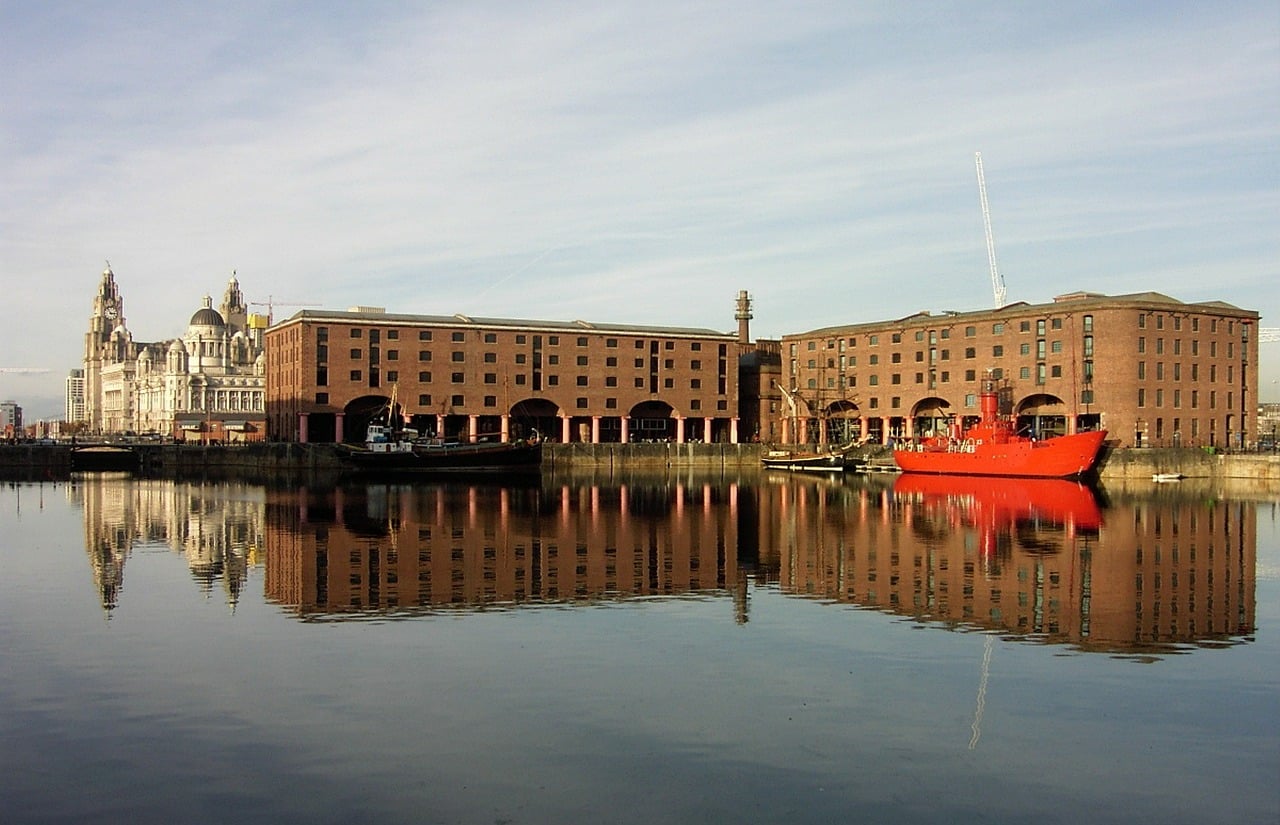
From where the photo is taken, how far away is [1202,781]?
13.7 m

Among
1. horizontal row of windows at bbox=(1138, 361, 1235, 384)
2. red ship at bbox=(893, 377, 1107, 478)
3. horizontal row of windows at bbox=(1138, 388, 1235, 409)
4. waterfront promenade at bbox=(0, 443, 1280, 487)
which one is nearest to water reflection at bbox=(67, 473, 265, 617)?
waterfront promenade at bbox=(0, 443, 1280, 487)

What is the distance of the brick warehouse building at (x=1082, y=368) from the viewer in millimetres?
100812

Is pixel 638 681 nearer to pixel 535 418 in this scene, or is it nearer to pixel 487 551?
pixel 487 551

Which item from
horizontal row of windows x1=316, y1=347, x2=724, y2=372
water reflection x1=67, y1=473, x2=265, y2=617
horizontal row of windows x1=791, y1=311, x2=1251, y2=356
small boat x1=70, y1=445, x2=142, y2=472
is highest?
horizontal row of windows x1=791, y1=311, x2=1251, y2=356

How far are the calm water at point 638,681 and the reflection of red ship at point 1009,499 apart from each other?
10.1m

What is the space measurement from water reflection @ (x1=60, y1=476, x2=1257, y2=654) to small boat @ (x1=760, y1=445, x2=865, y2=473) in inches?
1756

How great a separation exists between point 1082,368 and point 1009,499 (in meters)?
41.5

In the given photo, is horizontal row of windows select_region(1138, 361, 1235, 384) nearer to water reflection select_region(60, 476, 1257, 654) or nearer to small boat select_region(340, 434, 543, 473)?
water reflection select_region(60, 476, 1257, 654)

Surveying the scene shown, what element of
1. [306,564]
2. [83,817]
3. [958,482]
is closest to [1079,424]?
[958,482]

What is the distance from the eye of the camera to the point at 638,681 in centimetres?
1845

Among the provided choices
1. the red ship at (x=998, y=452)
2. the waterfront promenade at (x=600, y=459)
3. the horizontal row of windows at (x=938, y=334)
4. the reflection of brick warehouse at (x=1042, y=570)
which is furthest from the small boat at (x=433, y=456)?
the reflection of brick warehouse at (x=1042, y=570)

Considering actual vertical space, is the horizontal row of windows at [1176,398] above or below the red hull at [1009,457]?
above

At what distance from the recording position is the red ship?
294 feet

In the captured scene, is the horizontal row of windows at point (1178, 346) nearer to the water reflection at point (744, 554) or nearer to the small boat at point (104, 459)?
the water reflection at point (744, 554)
